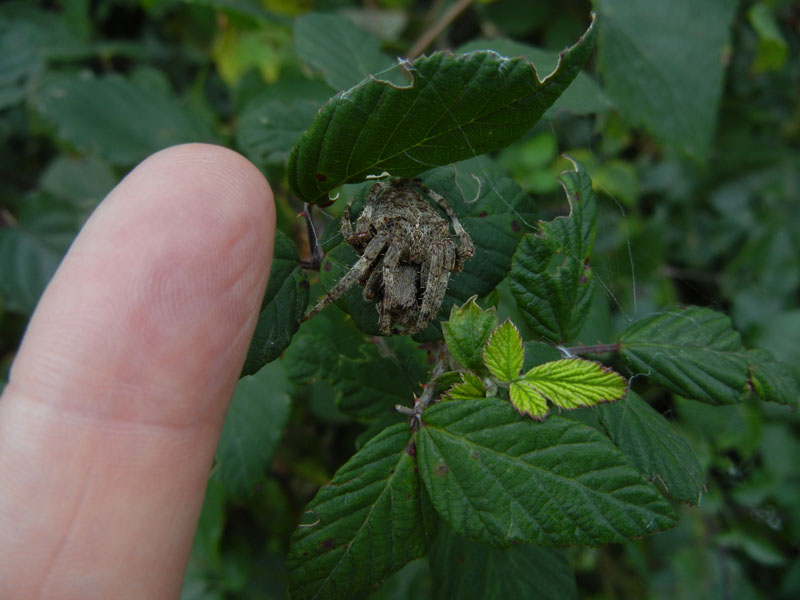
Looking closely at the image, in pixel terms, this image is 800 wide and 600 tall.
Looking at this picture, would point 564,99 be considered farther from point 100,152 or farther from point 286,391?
point 100,152

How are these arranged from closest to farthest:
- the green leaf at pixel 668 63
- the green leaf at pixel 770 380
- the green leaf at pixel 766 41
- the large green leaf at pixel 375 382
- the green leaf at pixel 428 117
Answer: the green leaf at pixel 428 117 < the green leaf at pixel 770 380 < the large green leaf at pixel 375 382 < the green leaf at pixel 668 63 < the green leaf at pixel 766 41

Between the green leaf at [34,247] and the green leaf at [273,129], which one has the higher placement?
the green leaf at [273,129]

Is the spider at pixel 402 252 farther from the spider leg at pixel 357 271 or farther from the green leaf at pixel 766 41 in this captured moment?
the green leaf at pixel 766 41

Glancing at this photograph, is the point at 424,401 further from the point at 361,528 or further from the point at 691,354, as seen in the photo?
the point at 691,354

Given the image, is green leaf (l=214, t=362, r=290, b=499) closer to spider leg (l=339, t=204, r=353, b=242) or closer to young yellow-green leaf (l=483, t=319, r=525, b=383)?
spider leg (l=339, t=204, r=353, b=242)

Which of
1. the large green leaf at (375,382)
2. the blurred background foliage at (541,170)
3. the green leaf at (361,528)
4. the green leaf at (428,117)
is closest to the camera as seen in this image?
the green leaf at (428,117)

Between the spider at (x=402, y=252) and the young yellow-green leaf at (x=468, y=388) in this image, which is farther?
the spider at (x=402, y=252)

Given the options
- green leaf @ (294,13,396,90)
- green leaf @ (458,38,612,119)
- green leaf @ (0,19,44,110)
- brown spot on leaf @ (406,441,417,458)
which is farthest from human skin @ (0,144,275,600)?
green leaf @ (0,19,44,110)

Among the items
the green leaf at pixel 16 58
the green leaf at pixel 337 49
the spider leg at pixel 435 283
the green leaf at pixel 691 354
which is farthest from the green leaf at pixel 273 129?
the green leaf at pixel 16 58

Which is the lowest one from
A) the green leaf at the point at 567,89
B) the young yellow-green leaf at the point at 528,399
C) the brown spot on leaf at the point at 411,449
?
the brown spot on leaf at the point at 411,449
